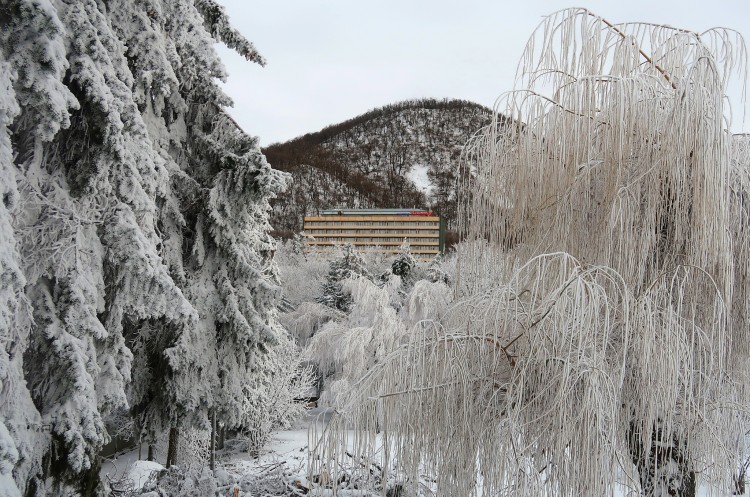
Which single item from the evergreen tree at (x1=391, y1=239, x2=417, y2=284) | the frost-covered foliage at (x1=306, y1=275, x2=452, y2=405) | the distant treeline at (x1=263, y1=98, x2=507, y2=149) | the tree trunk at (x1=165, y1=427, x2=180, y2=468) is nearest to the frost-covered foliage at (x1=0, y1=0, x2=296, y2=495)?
the tree trunk at (x1=165, y1=427, x2=180, y2=468)

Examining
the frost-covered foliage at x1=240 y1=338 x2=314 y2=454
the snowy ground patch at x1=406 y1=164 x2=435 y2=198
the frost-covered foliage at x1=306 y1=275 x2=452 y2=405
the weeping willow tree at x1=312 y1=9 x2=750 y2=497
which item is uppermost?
the snowy ground patch at x1=406 y1=164 x2=435 y2=198

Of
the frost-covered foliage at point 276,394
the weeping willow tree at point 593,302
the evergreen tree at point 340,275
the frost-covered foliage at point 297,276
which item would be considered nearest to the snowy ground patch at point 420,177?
the frost-covered foliage at point 297,276

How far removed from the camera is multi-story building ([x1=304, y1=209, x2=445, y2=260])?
2827 inches

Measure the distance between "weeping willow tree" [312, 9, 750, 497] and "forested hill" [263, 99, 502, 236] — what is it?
7830cm

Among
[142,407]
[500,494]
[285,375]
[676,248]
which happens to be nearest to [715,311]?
[676,248]

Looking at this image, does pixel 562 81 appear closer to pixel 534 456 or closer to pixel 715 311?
Result: pixel 715 311

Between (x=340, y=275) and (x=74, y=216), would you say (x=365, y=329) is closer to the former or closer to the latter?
(x=340, y=275)

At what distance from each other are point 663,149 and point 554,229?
0.77 metres

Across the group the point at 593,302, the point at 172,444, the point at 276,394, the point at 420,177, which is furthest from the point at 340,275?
the point at 420,177

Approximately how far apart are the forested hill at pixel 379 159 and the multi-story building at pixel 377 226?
6.18 m

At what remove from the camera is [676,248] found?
342 cm

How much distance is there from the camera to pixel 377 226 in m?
76.2

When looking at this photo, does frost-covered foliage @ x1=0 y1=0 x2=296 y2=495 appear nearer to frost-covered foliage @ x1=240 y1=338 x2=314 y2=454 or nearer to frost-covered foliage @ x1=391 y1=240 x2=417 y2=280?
frost-covered foliage @ x1=240 y1=338 x2=314 y2=454

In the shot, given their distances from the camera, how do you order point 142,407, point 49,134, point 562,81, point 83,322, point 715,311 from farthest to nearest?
point 142,407 → point 83,322 → point 49,134 → point 562,81 → point 715,311
